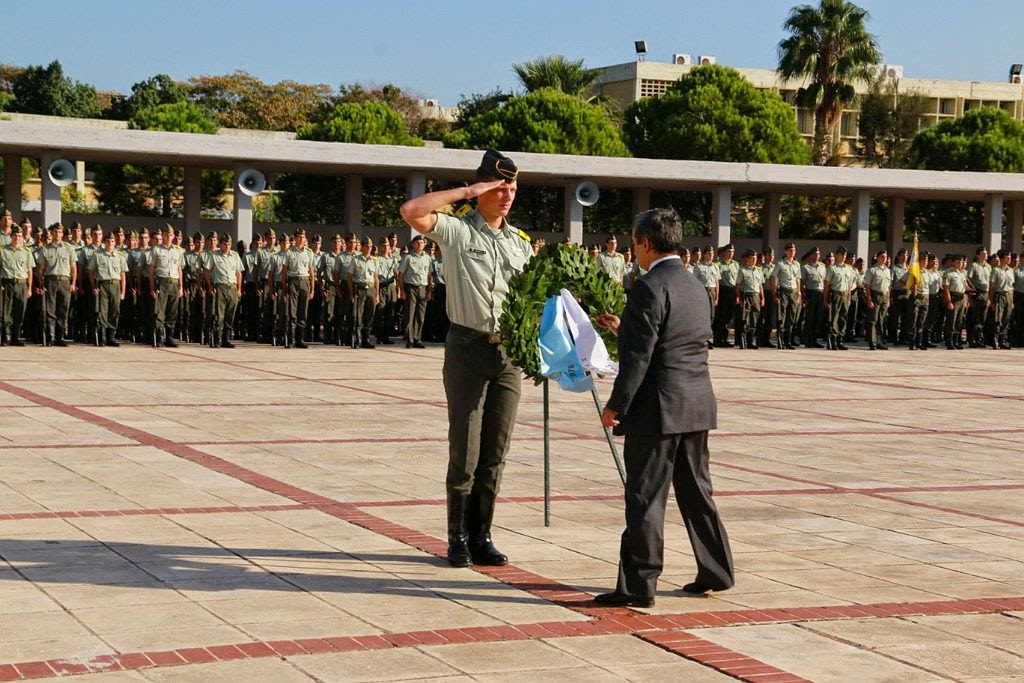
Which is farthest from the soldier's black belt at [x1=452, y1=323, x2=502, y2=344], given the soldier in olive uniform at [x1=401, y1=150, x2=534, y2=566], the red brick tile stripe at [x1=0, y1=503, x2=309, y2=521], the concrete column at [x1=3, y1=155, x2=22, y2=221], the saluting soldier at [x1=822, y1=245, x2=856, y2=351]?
the concrete column at [x1=3, y1=155, x2=22, y2=221]

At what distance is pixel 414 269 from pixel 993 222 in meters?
→ 18.1

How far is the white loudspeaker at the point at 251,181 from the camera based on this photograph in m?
28.5

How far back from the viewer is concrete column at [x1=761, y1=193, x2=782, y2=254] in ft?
126

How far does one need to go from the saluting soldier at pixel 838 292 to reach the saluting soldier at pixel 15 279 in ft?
47.6

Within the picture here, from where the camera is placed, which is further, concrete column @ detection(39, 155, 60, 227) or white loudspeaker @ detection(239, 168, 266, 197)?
white loudspeaker @ detection(239, 168, 266, 197)

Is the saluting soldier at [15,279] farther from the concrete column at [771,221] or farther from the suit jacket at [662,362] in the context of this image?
the concrete column at [771,221]

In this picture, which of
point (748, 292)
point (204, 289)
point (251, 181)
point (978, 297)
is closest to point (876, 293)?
point (978, 297)

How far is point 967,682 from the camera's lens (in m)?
5.60

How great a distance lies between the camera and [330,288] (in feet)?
82.4

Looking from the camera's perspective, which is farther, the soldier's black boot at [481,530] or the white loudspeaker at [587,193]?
the white loudspeaker at [587,193]

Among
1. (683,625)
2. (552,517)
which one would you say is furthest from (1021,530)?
(683,625)

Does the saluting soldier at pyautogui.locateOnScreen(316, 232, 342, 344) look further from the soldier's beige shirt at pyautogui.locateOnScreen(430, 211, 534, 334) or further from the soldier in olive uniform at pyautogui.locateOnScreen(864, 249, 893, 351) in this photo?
the soldier's beige shirt at pyautogui.locateOnScreen(430, 211, 534, 334)

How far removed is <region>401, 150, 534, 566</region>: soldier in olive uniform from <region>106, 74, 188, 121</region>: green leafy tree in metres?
77.4

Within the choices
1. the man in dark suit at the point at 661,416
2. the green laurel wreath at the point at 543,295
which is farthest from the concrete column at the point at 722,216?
the man in dark suit at the point at 661,416
